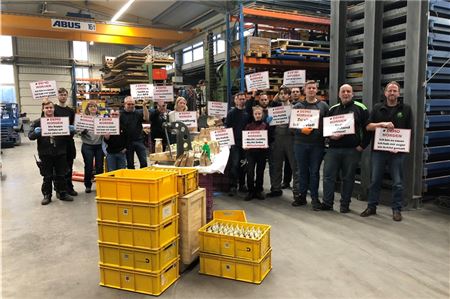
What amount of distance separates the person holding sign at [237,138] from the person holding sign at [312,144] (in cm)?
103

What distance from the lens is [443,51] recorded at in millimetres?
5559

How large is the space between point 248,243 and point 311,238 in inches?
54.8

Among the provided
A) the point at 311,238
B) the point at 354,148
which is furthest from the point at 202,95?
the point at 311,238

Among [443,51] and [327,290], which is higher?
[443,51]

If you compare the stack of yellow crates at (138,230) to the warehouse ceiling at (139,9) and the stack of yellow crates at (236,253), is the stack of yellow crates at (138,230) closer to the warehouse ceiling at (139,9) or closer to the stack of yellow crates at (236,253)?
the stack of yellow crates at (236,253)

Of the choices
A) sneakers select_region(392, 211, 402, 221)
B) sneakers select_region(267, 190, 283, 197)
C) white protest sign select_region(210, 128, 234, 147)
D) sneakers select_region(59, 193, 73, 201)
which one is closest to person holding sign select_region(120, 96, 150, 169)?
sneakers select_region(59, 193, 73, 201)

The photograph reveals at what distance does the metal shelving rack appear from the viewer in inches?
208

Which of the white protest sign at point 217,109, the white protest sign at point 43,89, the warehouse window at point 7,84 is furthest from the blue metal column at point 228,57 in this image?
the warehouse window at point 7,84

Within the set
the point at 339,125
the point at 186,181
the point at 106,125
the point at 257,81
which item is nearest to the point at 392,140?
the point at 339,125

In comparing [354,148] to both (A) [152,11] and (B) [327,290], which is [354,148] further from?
(A) [152,11]

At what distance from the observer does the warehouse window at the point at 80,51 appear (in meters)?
24.5

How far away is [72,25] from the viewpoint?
13.1 meters

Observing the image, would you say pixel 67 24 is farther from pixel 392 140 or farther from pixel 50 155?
pixel 392 140

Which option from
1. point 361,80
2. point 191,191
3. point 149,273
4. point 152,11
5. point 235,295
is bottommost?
point 235,295
